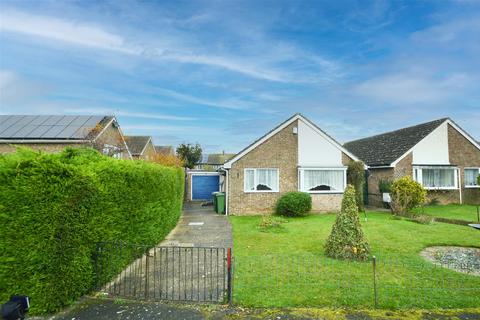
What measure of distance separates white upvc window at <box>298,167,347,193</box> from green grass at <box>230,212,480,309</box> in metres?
7.64

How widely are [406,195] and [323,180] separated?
16.1 feet

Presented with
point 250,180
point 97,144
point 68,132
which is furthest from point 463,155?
point 68,132

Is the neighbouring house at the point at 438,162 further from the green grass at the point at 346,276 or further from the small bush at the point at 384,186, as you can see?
the green grass at the point at 346,276

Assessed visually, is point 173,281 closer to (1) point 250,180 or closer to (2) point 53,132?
(1) point 250,180

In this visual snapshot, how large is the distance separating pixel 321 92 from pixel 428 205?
1165cm

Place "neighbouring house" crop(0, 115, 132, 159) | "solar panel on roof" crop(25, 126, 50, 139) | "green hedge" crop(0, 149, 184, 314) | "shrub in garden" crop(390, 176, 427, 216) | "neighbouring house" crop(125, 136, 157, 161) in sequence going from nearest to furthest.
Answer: "green hedge" crop(0, 149, 184, 314) < "shrub in garden" crop(390, 176, 427, 216) < "neighbouring house" crop(0, 115, 132, 159) < "solar panel on roof" crop(25, 126, 50, 139) < "neighbouring house" crop(125, 136, 157, 161)

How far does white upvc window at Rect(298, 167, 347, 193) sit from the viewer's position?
19391mm

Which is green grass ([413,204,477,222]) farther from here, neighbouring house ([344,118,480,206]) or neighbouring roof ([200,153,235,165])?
neighbouring roof ([200,153,235,165])

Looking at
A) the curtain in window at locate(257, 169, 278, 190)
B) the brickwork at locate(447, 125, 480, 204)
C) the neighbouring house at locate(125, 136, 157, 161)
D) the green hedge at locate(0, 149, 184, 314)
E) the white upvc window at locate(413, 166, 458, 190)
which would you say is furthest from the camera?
the neighbouring house at locate(125, 136, 157, 161)

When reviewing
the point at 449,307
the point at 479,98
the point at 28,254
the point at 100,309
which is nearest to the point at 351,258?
the point at 449,307

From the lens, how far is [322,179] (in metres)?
19.7

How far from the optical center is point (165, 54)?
1379cm

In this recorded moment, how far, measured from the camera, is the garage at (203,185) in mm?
30484

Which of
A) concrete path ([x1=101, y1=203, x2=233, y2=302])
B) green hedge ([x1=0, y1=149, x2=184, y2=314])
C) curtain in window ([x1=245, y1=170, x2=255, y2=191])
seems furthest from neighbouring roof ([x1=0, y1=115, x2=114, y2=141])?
green hedge ([x1=0, y1=149, x2=184, y2=314])
